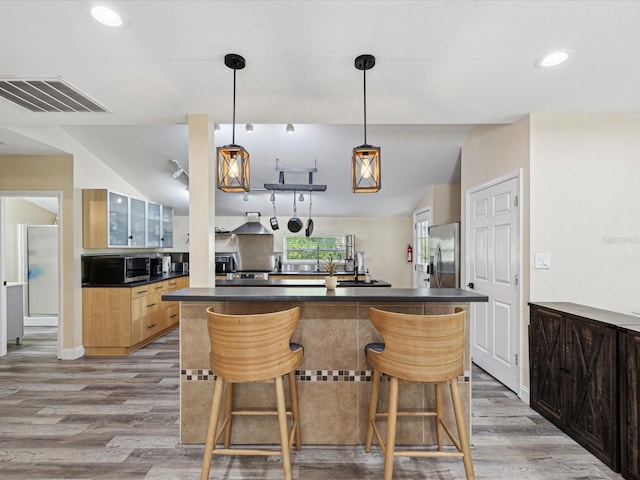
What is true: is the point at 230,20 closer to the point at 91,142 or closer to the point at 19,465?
the point at 19,465

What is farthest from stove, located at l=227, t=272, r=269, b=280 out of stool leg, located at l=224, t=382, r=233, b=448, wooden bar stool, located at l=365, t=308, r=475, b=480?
wooden bar stool, located at l=365, t=308, r=475, b=480

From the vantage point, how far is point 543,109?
2.83 m

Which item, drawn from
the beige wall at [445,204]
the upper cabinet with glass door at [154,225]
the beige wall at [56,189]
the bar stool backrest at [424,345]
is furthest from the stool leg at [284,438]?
the upper cabinet with glass door at [154,225]

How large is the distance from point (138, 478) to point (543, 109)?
12.5ft

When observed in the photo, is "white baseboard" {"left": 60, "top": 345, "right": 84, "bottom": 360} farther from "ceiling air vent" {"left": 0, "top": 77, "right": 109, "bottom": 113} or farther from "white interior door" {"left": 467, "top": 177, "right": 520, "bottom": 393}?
"white interior door" {"left": 467, "top": 177, "right": 520, "bottom": 393}

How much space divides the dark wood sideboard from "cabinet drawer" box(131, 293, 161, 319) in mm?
4237

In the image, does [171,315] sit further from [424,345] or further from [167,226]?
[424,345]

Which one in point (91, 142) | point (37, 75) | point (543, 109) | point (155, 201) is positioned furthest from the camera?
point (155, 201)

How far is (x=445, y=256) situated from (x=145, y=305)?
3884mm

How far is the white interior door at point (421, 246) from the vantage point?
582 centimetres

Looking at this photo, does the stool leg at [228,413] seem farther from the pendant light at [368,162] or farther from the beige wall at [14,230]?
the beige wall at [14,230]

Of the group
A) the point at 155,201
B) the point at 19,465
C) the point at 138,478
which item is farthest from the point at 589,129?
the point at 155,201

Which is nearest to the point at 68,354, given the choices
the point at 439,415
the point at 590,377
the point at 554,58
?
the point at 439,415

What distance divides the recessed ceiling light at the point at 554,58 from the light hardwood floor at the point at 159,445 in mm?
2437
